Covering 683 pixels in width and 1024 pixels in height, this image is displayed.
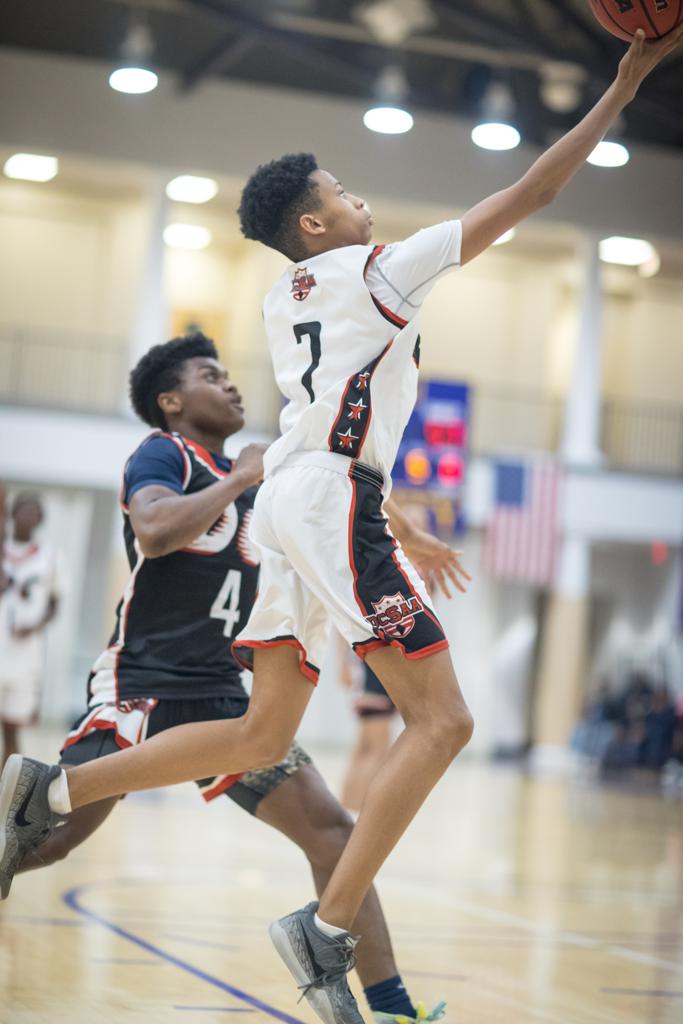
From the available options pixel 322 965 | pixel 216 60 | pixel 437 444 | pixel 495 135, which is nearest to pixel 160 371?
pixel 322 965

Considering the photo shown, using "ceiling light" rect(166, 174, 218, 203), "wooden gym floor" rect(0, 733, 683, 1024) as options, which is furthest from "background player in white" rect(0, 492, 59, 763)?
"ceiling light" rect(166, 174, 218, 203)

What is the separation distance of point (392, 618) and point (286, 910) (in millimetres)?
2522

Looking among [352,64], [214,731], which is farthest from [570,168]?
[352,64]

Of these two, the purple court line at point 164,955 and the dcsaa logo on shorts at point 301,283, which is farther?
the purple court line at point 164,955

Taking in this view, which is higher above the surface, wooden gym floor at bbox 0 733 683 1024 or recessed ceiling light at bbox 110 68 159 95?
recessed ceiling light at bbox 110 68 159 95

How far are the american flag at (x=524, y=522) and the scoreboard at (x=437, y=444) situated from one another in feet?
8.43

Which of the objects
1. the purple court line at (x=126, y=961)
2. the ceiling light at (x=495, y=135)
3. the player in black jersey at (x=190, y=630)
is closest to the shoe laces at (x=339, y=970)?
the player in black jersey at (x=190, y=630)

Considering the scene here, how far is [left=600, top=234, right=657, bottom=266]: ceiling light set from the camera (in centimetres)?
1953

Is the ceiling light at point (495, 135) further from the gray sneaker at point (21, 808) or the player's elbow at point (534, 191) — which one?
the gray sneaker at point (21, 808)

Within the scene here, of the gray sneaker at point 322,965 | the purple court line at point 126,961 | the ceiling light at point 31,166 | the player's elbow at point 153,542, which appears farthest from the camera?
the ceiling light at point 31,166

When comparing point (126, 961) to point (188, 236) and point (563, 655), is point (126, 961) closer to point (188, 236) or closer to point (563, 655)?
point (563, 655)

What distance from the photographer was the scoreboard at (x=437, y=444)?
599 inches

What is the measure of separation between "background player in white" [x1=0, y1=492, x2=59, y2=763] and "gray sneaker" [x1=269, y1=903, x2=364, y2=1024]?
5.45 metres

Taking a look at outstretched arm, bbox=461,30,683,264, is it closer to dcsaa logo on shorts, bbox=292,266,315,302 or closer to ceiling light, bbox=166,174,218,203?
dcsaa logo on shorts, bbox=292,266,315,302
